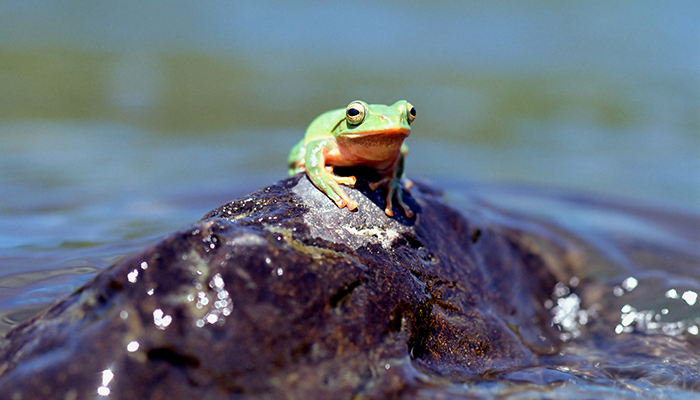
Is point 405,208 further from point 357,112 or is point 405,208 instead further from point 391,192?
point 357,112

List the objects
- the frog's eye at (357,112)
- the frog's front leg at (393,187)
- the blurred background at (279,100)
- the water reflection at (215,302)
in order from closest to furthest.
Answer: the water reflection at (215,302), the frog's eye at (357,112), the frog's front leg at (393,187), the blurred background at (279,100)

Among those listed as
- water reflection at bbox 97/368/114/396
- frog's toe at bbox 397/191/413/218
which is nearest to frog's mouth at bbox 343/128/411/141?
frog's toe at bbox 397/191/413/218

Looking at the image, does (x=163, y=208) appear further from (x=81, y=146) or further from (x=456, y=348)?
(x=81, y=146)

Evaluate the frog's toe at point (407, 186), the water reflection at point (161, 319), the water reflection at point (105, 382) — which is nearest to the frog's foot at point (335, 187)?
the frog's toe at point (407, 186)

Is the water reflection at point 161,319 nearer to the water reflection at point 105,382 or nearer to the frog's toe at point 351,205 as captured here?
the water reflection at point 105,382

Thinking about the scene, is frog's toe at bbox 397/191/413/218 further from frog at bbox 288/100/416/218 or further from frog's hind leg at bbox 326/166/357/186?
frog's hind leg at bbox 326/166/357/186

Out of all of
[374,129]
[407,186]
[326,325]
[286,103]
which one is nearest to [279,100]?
[286,103]
